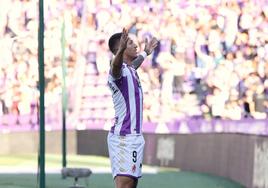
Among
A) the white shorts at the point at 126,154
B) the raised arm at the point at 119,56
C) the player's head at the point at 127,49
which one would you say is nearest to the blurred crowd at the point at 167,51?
the player's head at the point at 127,49

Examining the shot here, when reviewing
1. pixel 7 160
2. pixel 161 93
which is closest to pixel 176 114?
pixel 161 93

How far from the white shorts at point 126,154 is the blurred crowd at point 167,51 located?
40.0 ft

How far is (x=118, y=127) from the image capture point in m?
6.82

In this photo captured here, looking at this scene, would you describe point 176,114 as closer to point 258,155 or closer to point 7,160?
point 7,160

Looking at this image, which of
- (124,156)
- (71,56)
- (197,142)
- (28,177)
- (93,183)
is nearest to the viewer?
(124,156)

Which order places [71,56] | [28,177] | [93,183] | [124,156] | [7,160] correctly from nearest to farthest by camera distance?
[124,156], [93,183], [28,177], [7,160], [71,56]

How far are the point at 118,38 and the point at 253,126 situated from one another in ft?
41.6

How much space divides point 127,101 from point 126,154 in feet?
1.38

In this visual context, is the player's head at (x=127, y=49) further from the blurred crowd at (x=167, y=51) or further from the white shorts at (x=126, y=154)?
the blurred crowd at (x=167, y=51)

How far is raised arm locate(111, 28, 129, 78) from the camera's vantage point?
638 cm

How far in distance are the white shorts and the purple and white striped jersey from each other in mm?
61

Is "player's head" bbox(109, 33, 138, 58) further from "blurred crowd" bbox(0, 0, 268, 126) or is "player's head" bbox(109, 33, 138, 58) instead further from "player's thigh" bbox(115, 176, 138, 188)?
"blurred crowd" bbox(0, 0, 268, 126)

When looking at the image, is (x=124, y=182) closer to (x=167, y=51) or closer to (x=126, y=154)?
(x=126, y=154)

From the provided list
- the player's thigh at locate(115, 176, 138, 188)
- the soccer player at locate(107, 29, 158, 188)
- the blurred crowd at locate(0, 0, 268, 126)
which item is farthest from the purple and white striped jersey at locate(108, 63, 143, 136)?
the blurred crowd at locate(0, 0, 268, 126)
